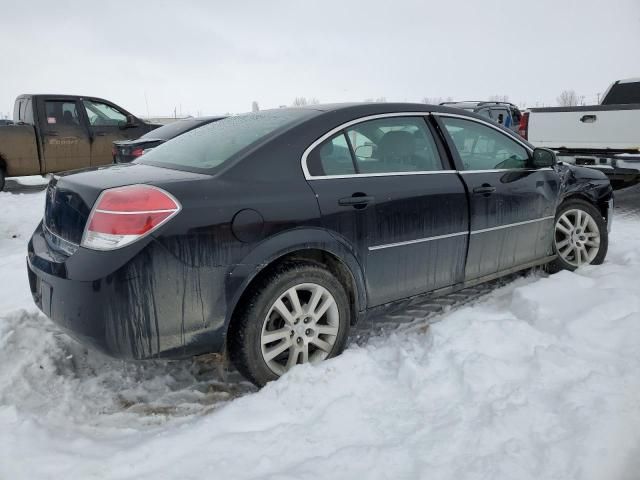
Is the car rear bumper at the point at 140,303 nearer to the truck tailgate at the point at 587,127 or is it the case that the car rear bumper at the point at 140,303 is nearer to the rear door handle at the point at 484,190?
the rear door handle at the point at 484,190

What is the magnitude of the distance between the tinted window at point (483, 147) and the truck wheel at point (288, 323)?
4.84ft

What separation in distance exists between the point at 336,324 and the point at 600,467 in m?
1.44

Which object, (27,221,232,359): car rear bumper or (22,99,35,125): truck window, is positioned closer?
(27,221,232,359): car rear bumper

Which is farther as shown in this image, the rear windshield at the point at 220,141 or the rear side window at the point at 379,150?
the rear side window at the point at 379,150

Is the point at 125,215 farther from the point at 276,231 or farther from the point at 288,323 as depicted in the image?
the point at 288,323

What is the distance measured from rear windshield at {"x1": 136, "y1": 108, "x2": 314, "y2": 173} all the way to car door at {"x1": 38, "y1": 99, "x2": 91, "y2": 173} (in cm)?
761

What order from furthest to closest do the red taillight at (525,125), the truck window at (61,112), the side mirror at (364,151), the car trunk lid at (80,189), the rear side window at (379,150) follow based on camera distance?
the truck window at (61,112), the red taillight at (525,125), the side mirror at (364,151), the rear side window at (379,150), the car trunk lid at (80,189)

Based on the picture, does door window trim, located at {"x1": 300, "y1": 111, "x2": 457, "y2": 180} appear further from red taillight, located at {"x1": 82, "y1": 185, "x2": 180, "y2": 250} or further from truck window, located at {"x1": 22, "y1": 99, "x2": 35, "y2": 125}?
truck window, located at {"x1": 22, "y1": 99, "x2": 35, "y2": 125}

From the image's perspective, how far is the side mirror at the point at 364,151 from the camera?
313 cm

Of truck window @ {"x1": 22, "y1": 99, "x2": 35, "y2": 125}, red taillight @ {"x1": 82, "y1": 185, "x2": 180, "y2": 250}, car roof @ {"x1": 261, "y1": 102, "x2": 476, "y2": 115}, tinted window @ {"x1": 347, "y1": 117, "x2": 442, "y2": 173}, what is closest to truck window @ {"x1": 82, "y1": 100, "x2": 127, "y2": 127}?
truck window @ {"x1": 22, "y1": 99, "x2": 35, "y2": 125}

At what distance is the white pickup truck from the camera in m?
6.88

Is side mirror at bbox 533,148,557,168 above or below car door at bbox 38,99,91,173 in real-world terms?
below

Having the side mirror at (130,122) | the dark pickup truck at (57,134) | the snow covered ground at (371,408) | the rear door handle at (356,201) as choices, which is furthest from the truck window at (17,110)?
the rear door handle at (356,201)

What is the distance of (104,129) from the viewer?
1049 centimetres
